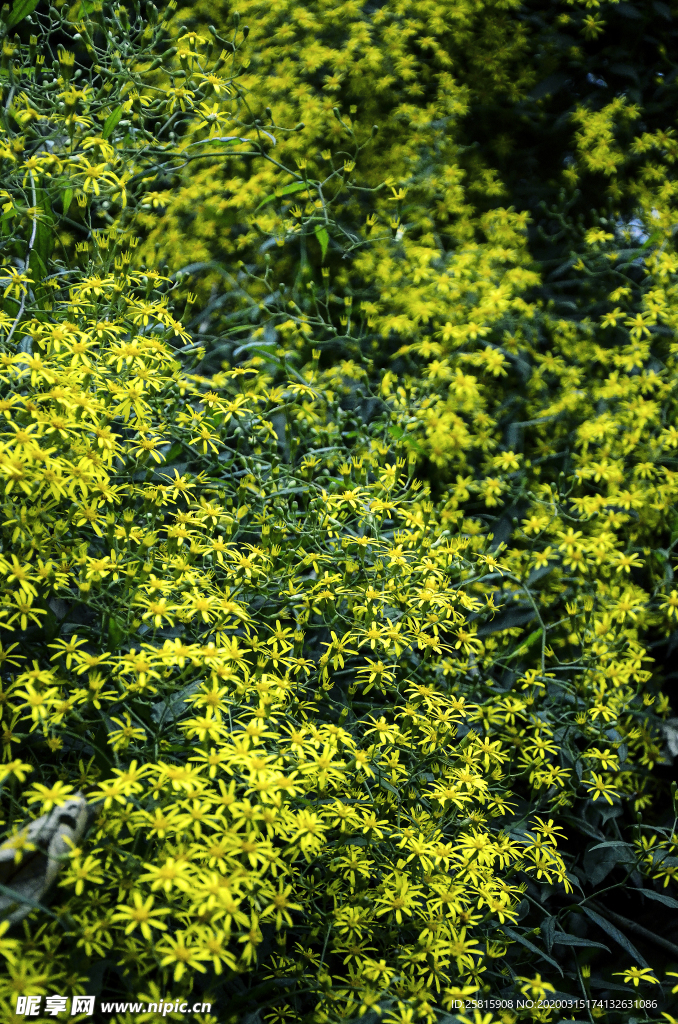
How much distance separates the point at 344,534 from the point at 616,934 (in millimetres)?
987

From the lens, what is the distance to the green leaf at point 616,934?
1.53 m

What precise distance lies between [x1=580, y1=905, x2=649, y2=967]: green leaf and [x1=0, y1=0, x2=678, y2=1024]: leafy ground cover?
0.04 feet

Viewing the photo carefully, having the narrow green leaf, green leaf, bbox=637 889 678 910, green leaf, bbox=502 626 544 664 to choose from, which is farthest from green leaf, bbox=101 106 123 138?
green leaf, bbox=637 889 678 910

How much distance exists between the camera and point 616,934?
1.56 metres

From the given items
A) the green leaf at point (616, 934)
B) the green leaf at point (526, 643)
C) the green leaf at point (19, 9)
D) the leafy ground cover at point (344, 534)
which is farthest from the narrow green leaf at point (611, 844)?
the green leaf at point (19, 9)

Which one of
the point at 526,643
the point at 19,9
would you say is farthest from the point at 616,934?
the point at 19,9

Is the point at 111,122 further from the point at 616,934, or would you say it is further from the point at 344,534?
the point at 616,934

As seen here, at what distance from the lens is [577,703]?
1.72m

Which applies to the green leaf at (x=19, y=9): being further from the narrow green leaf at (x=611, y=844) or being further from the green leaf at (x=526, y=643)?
the narrow green leaf at (x=611, y=844)

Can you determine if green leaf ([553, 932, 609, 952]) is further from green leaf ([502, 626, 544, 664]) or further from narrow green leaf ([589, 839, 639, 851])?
green leaf ([502, 626, 544, 664])

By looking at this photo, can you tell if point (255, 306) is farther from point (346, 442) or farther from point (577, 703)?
point (577, 703)

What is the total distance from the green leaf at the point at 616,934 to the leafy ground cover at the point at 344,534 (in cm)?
1

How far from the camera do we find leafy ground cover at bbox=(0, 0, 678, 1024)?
3.67 ft

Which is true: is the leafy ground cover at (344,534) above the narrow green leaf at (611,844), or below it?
above
